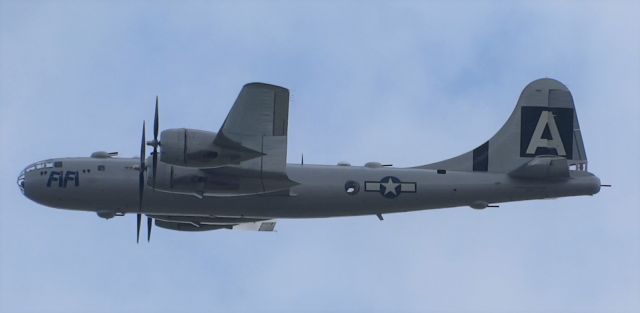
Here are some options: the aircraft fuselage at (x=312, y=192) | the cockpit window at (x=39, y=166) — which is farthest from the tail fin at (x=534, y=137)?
the cockpit window at (x=39, y=166)

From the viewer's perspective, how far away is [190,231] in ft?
170

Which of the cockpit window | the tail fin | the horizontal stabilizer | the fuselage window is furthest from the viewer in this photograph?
the tail fin

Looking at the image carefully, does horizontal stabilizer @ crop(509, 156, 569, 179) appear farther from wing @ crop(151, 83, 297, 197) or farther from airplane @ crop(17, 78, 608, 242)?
wing @ crop(151, 83, 297, 197)

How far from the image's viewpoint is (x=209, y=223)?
51.3 metres

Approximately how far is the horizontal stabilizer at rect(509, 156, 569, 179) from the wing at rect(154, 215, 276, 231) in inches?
461

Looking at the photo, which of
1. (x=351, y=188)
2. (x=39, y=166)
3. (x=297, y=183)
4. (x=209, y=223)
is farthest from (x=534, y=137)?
(x=39, y=166)

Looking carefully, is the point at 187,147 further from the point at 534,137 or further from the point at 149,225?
the point at 534,137

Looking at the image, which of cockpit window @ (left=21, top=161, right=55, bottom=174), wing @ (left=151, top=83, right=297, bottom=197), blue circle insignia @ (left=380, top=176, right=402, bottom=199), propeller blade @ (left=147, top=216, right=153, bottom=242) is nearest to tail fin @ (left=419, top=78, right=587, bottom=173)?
blue circle insignia @ (left=380, top=176, right=402, bottom=199)

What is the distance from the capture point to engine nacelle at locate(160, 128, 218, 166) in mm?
43625

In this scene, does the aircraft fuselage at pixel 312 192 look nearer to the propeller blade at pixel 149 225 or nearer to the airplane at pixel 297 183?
the airplane at pixel 297 183

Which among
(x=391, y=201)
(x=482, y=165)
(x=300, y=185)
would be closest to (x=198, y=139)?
(x=300, y=185)

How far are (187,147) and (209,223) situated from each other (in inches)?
326

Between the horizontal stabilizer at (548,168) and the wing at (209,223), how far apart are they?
38.4 ft

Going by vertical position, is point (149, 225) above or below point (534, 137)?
below
